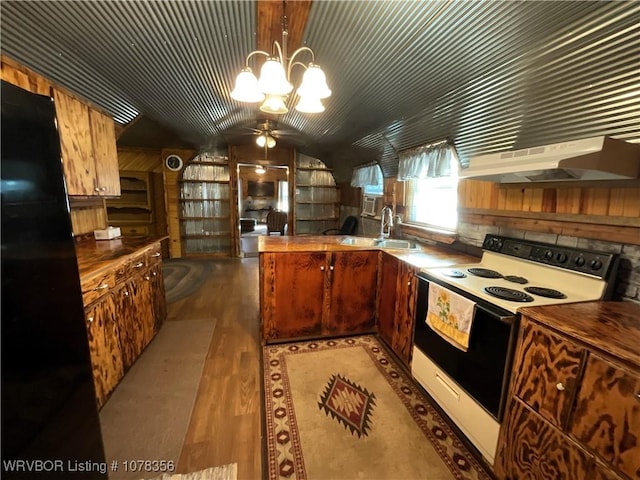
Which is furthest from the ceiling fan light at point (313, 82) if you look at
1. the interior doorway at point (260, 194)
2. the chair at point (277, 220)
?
the interior doorway at point (260, 194)

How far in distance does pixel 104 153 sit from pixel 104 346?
175cm

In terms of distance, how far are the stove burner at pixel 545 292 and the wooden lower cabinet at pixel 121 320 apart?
8.25 ft

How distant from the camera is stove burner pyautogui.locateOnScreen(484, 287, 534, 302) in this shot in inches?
54.4

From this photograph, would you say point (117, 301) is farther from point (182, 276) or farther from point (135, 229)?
point (135, 229)

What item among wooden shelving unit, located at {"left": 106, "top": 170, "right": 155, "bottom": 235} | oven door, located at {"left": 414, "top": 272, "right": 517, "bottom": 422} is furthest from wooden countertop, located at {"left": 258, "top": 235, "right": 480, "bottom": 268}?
wooden shelving unit, located at {"left": 106, "top": 170, "right": 155, "bottom": 235}

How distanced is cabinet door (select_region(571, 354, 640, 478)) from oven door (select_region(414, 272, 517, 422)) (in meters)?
0.31

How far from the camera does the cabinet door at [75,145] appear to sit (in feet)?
6.31

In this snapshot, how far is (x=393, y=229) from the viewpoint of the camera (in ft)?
12.2

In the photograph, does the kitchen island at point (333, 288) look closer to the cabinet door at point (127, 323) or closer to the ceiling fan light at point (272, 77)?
the cabinet door at point (127, 323)

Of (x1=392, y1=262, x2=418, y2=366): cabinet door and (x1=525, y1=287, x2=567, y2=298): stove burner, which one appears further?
(x1=392, y1=262, x2=418, y2=366): cabinet door

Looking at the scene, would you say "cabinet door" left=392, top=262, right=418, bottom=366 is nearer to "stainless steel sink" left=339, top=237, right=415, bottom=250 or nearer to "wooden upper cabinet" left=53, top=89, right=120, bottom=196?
"stainless steel sink" left=339, top=237, right=415, bottom=250

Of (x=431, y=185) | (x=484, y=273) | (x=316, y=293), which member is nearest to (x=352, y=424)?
(x=316, y=293)

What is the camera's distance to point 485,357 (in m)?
1.42

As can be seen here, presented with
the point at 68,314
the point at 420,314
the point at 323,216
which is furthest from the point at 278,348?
the point at 323,216
